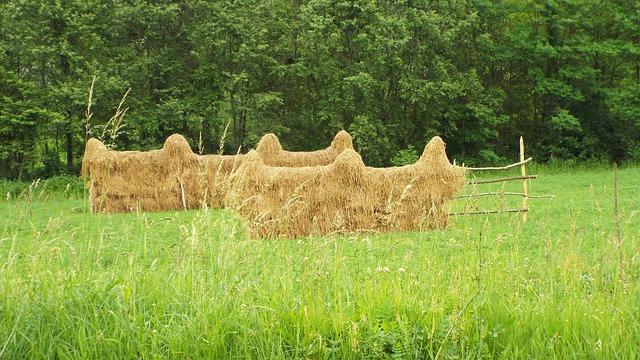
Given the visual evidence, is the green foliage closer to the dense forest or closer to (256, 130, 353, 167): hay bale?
the dense forest

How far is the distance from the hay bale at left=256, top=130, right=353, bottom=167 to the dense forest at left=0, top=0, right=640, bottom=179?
777 cm

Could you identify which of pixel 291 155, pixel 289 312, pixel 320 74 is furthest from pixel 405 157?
pixel 289 312

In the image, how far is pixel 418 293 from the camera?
3.36 m

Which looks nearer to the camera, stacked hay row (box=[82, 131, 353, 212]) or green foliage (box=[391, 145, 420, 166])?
stacked hay row (box=[82, 131, 353, 212])

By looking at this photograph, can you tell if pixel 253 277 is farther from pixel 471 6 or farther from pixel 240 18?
pixel 471 6

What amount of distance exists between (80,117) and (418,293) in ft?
76.2

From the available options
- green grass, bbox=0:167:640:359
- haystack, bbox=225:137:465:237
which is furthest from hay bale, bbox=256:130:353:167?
green grass, bbox=0:167:640:359

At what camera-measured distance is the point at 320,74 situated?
87.7 feet

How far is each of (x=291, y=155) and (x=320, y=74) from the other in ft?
34.1

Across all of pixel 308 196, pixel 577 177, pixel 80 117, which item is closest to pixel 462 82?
pixel 577 177

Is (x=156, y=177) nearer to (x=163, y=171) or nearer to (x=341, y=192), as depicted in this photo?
(x=163, y=171)

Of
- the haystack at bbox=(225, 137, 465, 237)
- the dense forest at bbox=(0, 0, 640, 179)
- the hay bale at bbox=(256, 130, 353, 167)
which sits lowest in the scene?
the haystack at bbox=(225, 137, 465, 237)

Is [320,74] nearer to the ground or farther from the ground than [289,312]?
farther from the ground

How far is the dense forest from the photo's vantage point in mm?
23656
